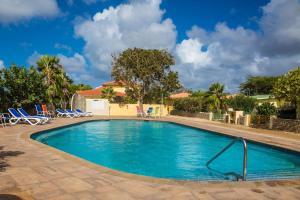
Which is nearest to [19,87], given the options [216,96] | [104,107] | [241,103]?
[104,107]

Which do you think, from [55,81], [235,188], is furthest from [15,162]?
[55,81]

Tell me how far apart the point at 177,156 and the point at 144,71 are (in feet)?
72.6

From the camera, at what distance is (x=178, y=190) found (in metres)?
4.47

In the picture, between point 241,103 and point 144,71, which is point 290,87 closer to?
point 241,103

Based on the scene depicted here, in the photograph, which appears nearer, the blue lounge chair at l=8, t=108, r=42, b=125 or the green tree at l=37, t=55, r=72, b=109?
the blue lounge chair at l=8, t=108, r=42, b=125

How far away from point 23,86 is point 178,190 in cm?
1632

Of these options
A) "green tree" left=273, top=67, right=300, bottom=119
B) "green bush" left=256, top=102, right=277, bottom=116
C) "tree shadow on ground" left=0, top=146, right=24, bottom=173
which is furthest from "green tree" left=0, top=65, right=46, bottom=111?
"green tree" left=273, top=67, right=300, bottom=119

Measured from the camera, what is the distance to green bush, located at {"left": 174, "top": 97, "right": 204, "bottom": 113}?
3089 cm

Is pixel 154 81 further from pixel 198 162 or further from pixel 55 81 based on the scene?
pixel 198 162

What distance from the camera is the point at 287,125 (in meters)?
16.6

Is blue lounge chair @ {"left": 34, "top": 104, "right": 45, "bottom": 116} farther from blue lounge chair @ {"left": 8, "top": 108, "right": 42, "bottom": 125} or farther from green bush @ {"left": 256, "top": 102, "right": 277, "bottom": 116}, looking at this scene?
green bush @ {"left": 256, "top": 102, "right": 277, "bottom": 116}

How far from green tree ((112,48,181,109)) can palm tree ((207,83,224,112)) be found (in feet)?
18.0

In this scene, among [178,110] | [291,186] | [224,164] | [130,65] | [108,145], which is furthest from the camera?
[178,110]

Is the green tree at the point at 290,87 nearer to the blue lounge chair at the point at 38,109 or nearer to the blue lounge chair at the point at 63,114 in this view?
the blue lounge chair at the point at 38,109
